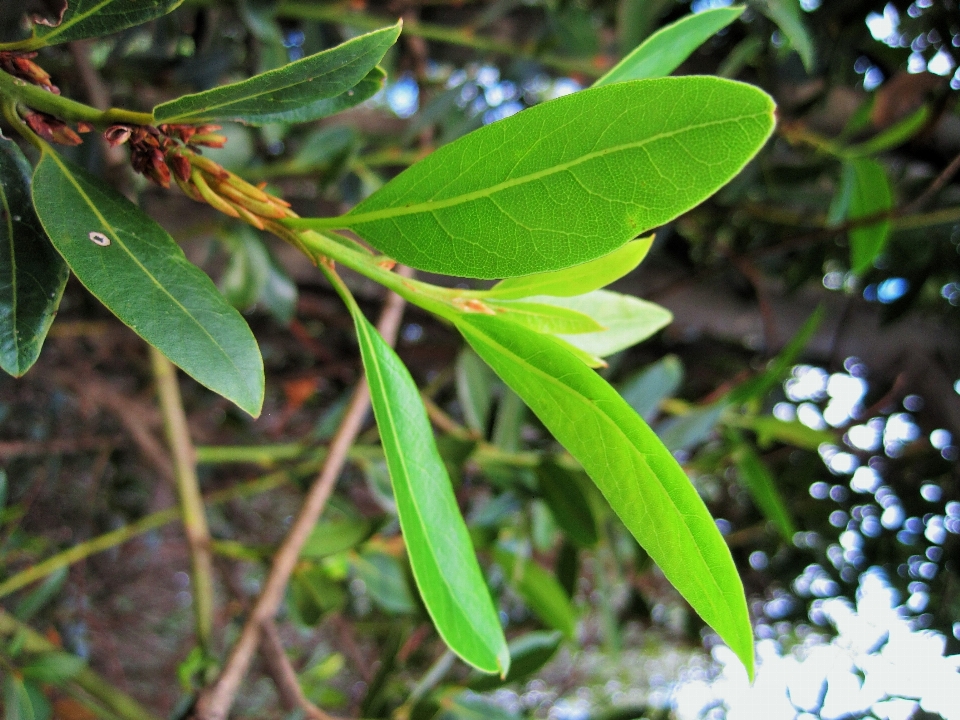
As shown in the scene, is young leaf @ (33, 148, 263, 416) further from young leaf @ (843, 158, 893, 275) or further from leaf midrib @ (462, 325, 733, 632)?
young leaf @ (843, 158, 893, 275)

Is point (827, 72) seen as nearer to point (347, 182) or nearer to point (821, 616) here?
point (347, 182)

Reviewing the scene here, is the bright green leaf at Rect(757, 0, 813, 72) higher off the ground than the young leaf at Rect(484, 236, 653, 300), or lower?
lower

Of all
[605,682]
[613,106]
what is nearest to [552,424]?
[613,106]

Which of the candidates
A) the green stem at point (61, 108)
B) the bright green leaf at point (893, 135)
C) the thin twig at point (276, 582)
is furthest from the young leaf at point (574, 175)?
the bright green leaf at point (893, 135)

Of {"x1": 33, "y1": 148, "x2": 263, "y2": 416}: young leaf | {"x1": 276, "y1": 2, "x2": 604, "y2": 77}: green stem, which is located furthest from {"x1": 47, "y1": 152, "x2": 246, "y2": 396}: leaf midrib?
{"x1": 276, "y1": 2, "x2": 604, "y2": 77}: green stem

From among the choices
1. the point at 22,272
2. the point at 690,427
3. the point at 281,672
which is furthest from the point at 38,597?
the point at 690,427

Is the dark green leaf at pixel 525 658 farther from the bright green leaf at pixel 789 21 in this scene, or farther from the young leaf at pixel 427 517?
the bright green leaf at pixel 789 21
